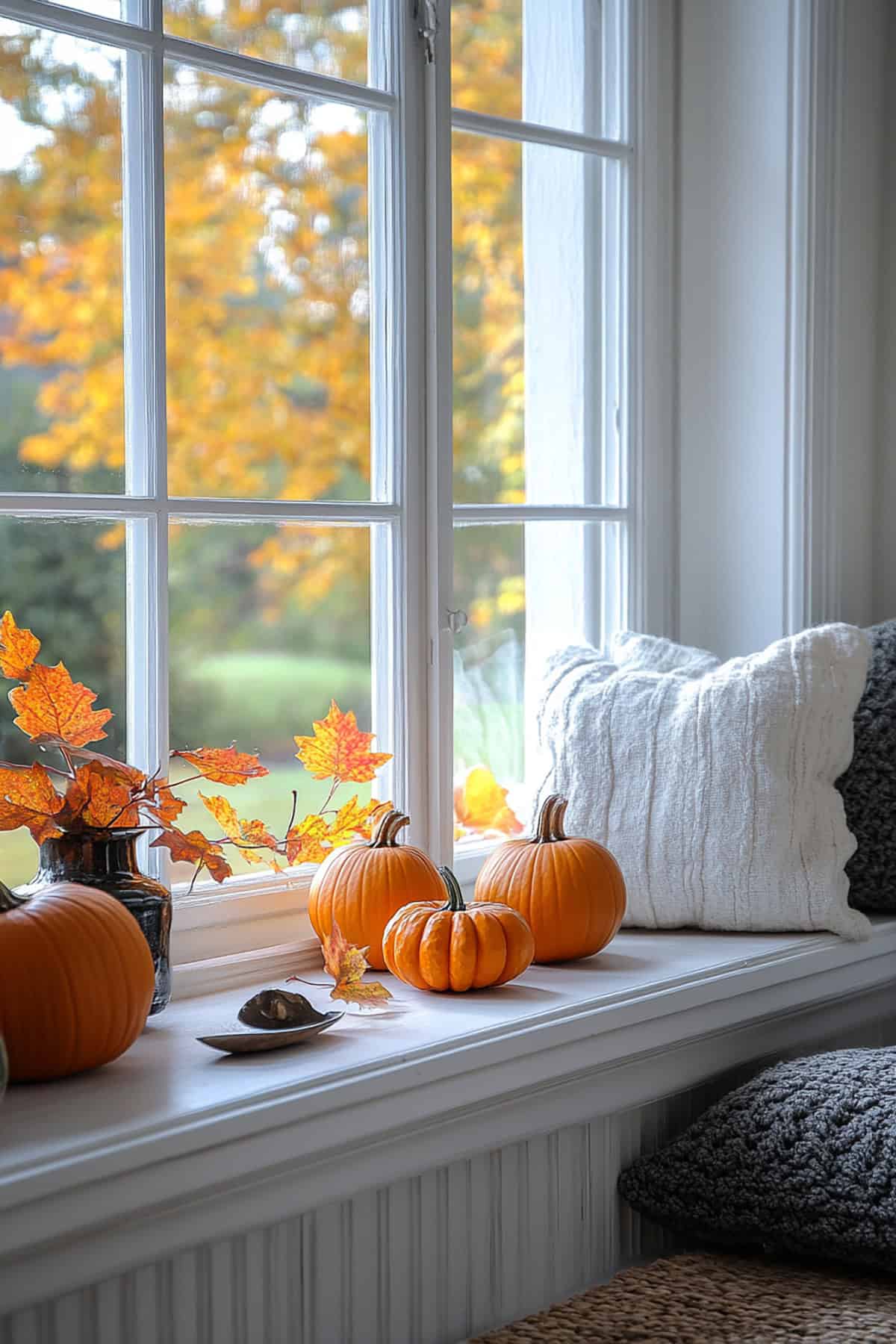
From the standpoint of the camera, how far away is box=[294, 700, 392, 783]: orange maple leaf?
1600 millimetres

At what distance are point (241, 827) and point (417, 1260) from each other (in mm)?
503

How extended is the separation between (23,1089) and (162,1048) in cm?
15

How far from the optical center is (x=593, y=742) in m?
1.76

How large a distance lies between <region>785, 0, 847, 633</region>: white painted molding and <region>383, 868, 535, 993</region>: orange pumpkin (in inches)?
31.4

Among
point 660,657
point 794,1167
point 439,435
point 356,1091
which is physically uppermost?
point 439,435

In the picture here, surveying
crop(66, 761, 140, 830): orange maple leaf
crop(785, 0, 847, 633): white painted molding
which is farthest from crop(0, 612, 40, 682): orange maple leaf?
crop(785, 0, 847, 633): white painted molding

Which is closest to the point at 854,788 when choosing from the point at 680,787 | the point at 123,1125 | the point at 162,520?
the point at 680,787

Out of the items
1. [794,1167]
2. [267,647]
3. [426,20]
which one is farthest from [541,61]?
[794,1167]

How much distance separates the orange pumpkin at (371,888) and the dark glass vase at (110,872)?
0.25 metres

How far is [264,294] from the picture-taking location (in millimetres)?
1619

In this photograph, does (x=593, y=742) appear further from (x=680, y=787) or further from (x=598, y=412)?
(x=598, y=412)

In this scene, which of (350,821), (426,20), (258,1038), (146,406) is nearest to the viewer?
(258,1038)

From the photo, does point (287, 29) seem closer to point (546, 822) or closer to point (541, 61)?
point (541, 61)

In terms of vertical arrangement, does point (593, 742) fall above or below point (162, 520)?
below
